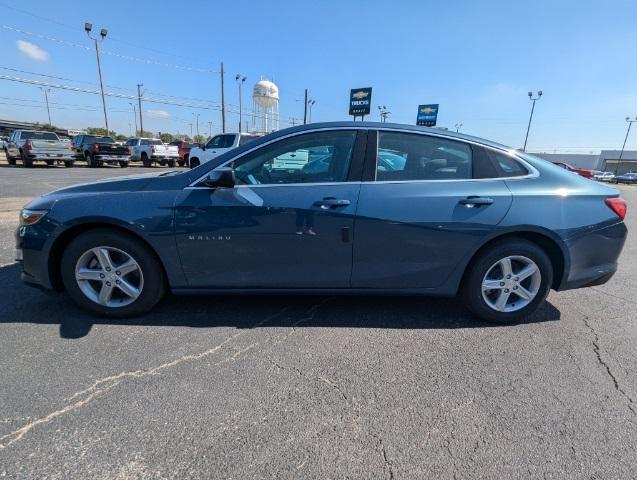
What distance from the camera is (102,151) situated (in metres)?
21.3

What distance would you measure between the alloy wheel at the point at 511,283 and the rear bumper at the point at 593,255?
0.27 metres

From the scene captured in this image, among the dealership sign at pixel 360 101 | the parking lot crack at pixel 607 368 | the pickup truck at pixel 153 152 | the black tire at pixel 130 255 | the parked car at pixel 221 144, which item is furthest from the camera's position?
the dealership sign at pixel 360 101

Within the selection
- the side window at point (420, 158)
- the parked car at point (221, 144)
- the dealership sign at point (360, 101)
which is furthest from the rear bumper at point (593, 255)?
the dealership sign at point (360, 101)

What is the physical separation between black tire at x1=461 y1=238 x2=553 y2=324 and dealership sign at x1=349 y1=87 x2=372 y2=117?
35.9m

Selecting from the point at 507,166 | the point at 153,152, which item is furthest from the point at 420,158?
the point at 153,152

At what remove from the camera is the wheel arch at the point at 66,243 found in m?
2.97

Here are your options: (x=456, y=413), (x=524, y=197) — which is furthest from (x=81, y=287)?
(x=524, y=197)

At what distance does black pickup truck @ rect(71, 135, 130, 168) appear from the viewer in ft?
70.0

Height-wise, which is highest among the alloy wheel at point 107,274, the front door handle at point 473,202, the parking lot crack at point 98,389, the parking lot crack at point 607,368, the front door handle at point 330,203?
the front door handle at point 473,202

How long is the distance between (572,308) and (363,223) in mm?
2327

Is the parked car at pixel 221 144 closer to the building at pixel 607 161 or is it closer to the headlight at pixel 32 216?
the headlight at pixel 32 216

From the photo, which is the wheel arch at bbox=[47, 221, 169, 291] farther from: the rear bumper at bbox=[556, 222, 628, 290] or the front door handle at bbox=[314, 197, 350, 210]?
the rear bumper at bbox=[556, 222, 628, 290]

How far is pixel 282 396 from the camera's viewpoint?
225cm

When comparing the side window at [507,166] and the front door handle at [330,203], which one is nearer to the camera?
the front door handle at [330,203]
